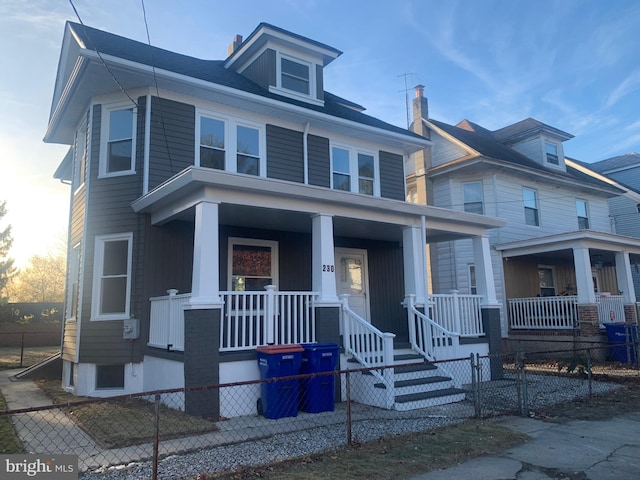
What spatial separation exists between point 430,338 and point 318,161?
5.05 meters

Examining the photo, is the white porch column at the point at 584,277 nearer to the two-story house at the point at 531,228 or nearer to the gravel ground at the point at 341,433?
the two-story house at the point at 531,228

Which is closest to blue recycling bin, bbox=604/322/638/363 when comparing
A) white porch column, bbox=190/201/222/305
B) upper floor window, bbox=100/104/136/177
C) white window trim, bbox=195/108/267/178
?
white window trim, bbox=195/108/267/178

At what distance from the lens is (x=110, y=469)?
4.71 metres

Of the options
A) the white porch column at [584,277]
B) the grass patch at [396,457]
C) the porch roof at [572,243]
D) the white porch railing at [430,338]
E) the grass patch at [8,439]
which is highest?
the porch roof at [572,243]

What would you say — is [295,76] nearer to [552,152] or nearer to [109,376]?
[109,376]

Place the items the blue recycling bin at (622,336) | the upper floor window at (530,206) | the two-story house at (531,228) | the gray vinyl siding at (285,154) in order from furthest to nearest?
the upper floor window at (530,206), the two-story house at (531,228), the blue recycling bin at (622,336), the gray vinyl siding at (285,154)

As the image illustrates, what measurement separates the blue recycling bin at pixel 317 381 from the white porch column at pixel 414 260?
9.94 ft

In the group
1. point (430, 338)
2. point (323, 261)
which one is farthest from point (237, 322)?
point (430, 338)

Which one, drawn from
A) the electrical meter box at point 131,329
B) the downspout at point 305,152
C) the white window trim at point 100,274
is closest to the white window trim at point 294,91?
the downspout at point 305,152

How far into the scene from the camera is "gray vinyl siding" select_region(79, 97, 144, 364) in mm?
8969

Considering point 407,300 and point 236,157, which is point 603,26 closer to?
point 407,300

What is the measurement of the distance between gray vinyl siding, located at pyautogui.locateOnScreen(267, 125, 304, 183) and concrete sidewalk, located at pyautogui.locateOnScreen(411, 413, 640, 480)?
6843 millimetres

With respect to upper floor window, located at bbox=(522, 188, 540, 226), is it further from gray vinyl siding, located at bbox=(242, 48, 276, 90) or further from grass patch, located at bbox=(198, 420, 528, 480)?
grass patch, located at bbox=(198, 420, 528, 480)

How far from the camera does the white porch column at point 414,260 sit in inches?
389
